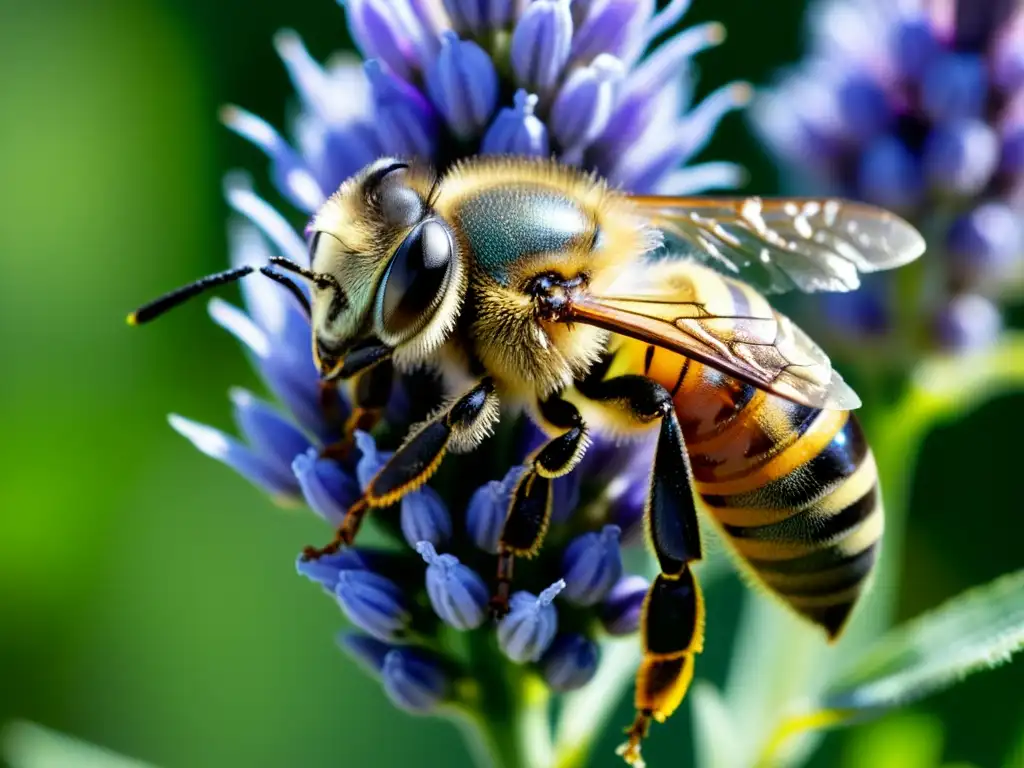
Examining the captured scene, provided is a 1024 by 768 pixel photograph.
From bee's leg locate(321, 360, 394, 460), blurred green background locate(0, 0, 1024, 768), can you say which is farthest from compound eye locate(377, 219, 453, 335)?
blurred green background locate(0, 0, 1024, 768)

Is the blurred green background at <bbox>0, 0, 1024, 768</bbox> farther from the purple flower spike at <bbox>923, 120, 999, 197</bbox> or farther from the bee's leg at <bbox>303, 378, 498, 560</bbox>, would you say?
the bee's leg at <bbox>303, 378, 498, 560</bbox>

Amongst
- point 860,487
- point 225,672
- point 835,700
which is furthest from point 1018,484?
point 225,672

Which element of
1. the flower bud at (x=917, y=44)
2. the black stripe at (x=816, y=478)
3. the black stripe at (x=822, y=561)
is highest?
the flower bud at (x=917, y=44)

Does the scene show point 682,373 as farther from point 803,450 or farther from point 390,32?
point 390,32

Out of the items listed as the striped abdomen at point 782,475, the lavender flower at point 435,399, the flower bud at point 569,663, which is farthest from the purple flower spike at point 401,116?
the flower bud at point 569,663

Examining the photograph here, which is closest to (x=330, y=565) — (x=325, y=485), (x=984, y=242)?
(x=325, y=485)

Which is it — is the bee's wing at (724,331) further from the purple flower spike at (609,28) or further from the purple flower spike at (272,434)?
the purple flower spike at (272,434)

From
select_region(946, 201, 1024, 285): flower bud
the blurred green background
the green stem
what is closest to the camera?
the green stem
